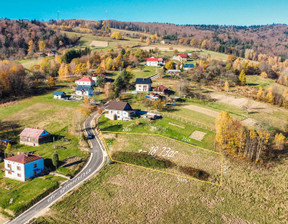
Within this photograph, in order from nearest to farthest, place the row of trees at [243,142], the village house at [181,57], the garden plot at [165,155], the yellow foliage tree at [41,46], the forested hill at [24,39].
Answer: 1. the garden plot at [165,155]
2. the row of trees at [243,142]
3. the village house at [181,57]
4. the forested hill at [24,39]
5. the yellow foliage tree at [41,46]

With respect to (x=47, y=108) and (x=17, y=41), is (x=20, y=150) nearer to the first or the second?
(x=47, y=108)

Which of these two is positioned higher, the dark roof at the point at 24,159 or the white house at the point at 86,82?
the white house at the point at 86,82

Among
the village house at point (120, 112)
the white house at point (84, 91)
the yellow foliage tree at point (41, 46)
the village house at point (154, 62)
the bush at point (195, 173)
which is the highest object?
the yellow foliage tree at point (41, 46)

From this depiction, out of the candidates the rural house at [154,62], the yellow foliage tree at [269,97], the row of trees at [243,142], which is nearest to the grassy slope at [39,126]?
the row of trees at [243,142]

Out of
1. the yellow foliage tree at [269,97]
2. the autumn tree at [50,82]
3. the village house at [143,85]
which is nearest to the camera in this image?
the yellow foliage tree at [269,97]

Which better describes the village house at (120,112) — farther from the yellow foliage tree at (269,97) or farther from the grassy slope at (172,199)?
the yellow foliage tree at (269,97)

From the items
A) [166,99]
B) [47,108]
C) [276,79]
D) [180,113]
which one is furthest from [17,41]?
[276,79]

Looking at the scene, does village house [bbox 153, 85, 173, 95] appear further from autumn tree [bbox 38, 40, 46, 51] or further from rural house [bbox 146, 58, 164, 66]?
autumn tree [bbox 38, 40, 46, 51]

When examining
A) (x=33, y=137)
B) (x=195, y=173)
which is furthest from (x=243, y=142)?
(x=33, y=137)
